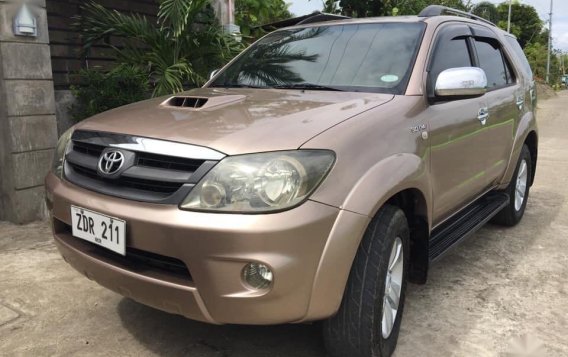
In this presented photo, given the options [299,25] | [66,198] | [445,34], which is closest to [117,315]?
[66,198]

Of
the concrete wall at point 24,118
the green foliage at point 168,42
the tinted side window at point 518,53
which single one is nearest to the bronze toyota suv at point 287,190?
the tinted side window at point 518,53

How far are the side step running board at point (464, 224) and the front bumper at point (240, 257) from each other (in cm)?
106

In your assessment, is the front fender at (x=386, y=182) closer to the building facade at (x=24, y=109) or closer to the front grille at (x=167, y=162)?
the front grille at (x=167, y=162)

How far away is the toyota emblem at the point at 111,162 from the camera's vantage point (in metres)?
2.21

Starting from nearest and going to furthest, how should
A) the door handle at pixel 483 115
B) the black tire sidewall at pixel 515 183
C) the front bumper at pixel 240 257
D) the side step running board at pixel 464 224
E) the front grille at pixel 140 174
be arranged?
the front bumper at pixel 240 257 → the front grille at pixel 140 174 → the side step running board at pixel 464 224 → the door handle at pixel 483 115 → the black tire sidewall at pixel 515 183

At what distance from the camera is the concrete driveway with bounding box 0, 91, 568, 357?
2604 mm

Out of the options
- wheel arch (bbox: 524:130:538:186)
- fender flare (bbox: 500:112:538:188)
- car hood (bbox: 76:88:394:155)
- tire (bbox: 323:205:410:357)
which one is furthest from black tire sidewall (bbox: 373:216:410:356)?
wheel arch (bbox: 524:130:538:186)

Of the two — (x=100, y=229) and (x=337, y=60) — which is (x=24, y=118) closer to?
(x=100, y=229)

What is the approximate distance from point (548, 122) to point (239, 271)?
15.6 metres

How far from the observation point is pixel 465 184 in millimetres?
3314

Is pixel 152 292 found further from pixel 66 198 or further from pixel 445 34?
pixel 445 34

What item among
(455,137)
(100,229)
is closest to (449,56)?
(455,137)

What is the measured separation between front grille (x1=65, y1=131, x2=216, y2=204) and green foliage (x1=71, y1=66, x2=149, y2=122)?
285 centimetres

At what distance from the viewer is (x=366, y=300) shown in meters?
2.16
